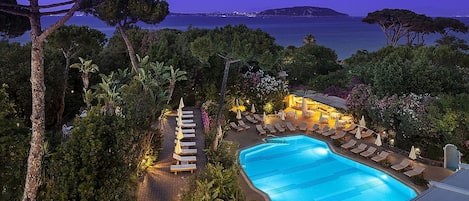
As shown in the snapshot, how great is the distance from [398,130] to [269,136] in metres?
5.77

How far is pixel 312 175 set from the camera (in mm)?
13234

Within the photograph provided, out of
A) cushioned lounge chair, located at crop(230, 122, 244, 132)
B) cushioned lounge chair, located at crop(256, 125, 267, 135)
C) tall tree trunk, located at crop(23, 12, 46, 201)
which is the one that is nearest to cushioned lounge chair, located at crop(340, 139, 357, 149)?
cushioned lounge chair, located at crop(256, 125, 267, 135)

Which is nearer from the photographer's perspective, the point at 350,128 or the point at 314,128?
the point at 350,128

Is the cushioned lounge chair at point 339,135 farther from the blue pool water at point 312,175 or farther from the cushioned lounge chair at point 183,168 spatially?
the cushioned lounge chair at point 183,168

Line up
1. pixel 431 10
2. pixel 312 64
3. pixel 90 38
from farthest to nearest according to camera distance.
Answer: pixel 431 10
pixel 312 64
pixel 90 38

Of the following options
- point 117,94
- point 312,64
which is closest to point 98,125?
point 117,94

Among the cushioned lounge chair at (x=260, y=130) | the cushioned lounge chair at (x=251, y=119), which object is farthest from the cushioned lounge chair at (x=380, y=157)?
the cushioned lounge chair at (x=251, y=119)

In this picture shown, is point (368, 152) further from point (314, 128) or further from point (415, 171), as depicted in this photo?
point (314, 128)

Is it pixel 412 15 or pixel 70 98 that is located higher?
pixel 412 15

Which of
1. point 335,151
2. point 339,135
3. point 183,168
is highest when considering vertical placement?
point 183,168

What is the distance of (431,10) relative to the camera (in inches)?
6491

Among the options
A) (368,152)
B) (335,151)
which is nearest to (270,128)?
(335,151)

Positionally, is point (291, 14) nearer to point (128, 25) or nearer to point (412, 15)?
point (412, 15)

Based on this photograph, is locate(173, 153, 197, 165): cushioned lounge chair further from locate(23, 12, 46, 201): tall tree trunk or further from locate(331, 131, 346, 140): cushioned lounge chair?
locate(331, 131, 346, 140): cushioned lounge chair
